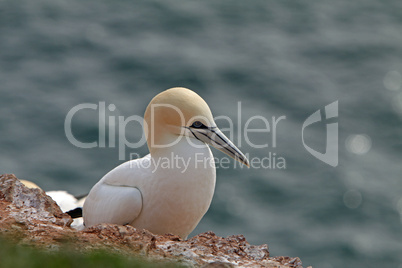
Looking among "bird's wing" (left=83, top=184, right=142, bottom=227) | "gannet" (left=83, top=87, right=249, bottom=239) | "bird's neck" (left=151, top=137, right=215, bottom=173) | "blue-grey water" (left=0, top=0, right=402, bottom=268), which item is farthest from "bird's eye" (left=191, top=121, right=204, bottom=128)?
"blue-grey water" (left=0, top=0, right=402, bottom=268)

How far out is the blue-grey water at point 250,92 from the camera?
47.3ft

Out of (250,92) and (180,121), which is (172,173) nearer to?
(180,121)

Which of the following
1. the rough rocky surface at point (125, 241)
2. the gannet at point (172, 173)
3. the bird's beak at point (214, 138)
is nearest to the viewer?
the rough rocky surface at point (125, 241)

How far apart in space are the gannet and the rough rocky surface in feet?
2.99

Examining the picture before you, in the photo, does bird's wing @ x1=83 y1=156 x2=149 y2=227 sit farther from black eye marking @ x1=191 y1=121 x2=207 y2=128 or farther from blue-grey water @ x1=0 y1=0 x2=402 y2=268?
blue-grey water @ x1=0 y1=0 x2=402 y2=268

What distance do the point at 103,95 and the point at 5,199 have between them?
36.4 feet

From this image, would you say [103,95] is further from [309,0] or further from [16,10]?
[309,0]

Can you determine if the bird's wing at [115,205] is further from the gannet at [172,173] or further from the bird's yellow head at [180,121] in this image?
the bird's yellow head at [180,121]

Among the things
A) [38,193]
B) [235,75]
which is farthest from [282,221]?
[38,193]

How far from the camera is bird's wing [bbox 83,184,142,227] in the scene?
6023mm

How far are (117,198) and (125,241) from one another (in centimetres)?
150

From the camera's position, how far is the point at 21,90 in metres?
16.5

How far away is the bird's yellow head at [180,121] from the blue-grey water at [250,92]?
25.6 ft

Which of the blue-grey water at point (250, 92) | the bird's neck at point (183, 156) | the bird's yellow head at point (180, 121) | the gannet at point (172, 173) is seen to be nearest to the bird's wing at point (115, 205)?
the gannet at point (172, 173)
